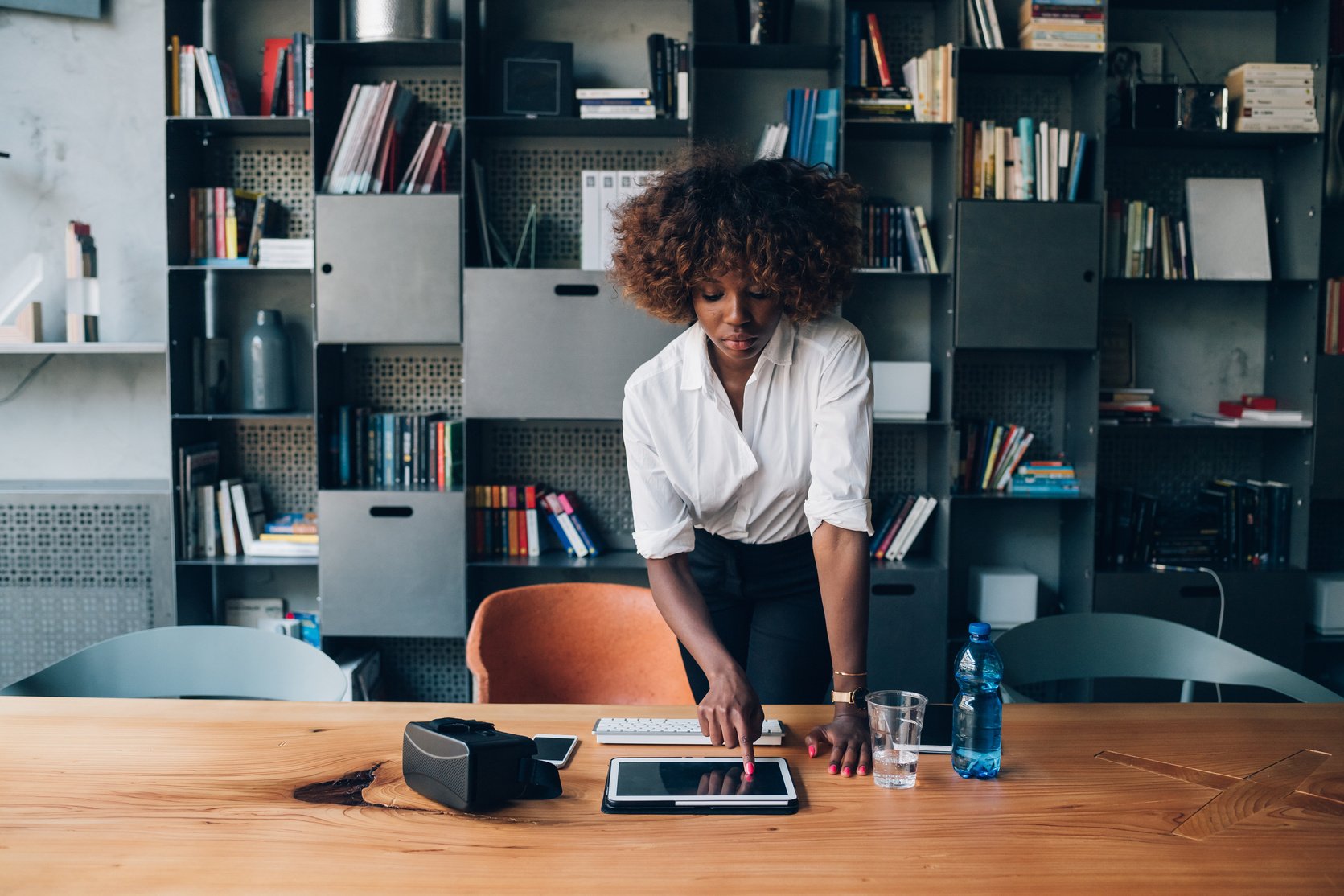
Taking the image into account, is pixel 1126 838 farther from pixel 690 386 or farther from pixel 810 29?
pixel 810 29

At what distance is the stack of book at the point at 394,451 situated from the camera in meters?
3.03

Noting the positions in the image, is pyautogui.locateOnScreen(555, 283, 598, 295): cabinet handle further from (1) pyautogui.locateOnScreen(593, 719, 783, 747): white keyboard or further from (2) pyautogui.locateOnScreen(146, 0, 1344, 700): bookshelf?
(1) pyautogui.locateOnScreen(593, 719, 783, 747): white keyboard

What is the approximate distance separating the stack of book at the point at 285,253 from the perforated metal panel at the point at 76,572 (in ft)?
2.70

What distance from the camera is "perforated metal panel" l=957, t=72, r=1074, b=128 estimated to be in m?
3.15

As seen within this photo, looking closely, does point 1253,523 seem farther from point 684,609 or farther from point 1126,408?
point 684,609

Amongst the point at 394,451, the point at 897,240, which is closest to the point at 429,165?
the point at 394,451

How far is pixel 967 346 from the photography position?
9.41 feet

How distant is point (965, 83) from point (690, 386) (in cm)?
213

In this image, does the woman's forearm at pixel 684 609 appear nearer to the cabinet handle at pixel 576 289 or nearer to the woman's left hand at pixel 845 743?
the woman's left hand at pixel 845 743

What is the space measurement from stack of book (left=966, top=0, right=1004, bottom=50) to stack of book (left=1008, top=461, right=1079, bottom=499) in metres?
1.31

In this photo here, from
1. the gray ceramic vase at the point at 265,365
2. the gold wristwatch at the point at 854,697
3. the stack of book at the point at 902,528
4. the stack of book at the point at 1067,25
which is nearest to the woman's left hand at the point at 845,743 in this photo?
the gold wristwatch at the point at 854,697

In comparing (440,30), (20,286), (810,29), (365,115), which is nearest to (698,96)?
(810,29)

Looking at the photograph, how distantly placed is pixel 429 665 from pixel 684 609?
6.70 feet

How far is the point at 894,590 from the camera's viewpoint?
2885 millimetres
